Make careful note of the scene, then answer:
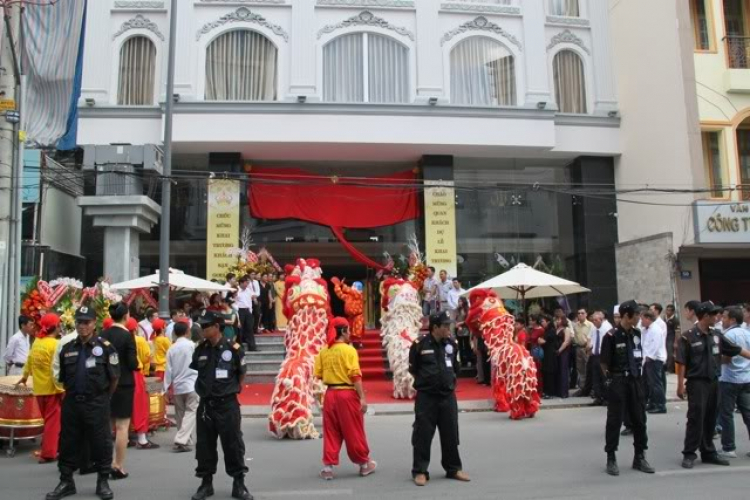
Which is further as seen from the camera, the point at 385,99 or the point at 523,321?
the point at 385,99

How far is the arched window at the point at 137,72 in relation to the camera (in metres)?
20.2

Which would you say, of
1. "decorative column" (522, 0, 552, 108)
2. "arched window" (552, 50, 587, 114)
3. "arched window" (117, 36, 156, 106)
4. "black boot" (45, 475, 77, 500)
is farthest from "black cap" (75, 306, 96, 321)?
"arched window" (552, 50, 587, 114)

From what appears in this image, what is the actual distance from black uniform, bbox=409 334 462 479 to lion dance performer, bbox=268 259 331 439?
3071 millimetres

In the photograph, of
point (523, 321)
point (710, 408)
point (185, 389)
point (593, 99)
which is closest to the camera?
point (710, 408)

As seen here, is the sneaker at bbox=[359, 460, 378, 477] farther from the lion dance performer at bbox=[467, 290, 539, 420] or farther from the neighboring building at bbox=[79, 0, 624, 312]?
the neighboring building at bbox=[79, 0, 624, 312]

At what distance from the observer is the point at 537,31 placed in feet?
A: 69.3

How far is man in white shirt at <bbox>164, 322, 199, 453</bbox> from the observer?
8.74 m

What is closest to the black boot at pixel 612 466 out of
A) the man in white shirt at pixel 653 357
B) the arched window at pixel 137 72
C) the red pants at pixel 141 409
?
the man in white shirt at pixel 653 357

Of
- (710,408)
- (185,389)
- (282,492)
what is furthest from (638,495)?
(185,389)

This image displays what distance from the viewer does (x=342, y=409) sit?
23.4 ft

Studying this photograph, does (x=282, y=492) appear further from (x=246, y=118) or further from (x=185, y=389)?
(x=246, y=118)

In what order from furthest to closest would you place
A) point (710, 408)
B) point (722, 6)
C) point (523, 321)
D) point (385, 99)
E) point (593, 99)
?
point (593, 99) < point (385, 99) < point (722, 6) < point (523, 321) < point (710, 408)

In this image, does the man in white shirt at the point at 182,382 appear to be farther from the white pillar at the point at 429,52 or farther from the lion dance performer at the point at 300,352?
the white pillar at the point at 429,52

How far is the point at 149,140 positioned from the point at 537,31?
12.5m
